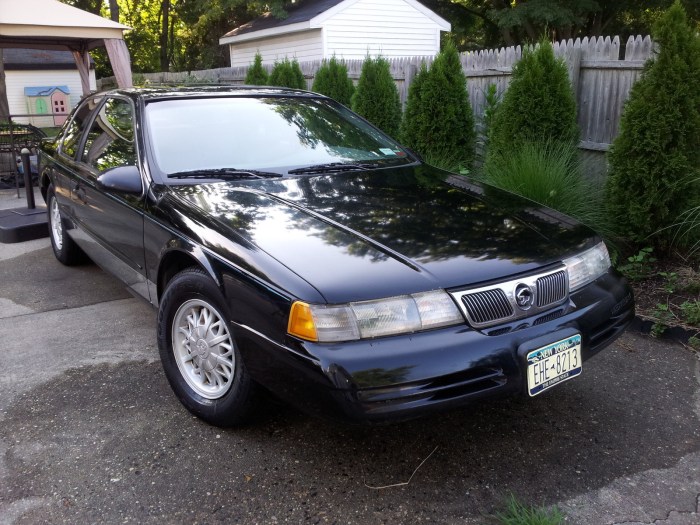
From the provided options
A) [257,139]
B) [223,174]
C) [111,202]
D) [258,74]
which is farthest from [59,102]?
[223,174]

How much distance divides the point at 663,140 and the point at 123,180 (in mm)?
3776

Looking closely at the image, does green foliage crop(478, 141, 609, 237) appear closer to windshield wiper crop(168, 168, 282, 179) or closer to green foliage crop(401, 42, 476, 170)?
green foliage crop(401, 42, 476, 170)

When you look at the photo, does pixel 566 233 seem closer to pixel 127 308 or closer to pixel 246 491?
pixel 246 491

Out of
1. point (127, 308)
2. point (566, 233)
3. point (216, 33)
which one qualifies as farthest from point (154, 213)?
point (216, 33)

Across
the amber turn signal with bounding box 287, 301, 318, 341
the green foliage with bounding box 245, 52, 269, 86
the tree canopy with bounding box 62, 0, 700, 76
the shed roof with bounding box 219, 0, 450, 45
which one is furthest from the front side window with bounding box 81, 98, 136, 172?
the tree canopy with bounding box 62, 0, 700, 76

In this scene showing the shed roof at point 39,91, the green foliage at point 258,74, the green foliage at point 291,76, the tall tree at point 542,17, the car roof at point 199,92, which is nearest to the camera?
the car roof at point 199,92

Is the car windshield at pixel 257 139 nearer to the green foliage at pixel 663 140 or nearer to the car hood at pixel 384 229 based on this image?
the car hood at pixel 384 229

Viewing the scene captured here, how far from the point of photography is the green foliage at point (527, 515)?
7.48 ft

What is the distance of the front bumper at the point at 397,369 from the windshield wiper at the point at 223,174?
1198 mm

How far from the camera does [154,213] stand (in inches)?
128

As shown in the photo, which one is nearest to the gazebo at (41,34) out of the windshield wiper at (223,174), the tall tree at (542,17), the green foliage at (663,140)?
the windshield wiper at (223,174)

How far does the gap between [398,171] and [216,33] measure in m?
30.1

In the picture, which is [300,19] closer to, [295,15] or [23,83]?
[295,15]

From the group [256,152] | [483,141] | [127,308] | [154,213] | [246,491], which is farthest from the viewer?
[483,141]
